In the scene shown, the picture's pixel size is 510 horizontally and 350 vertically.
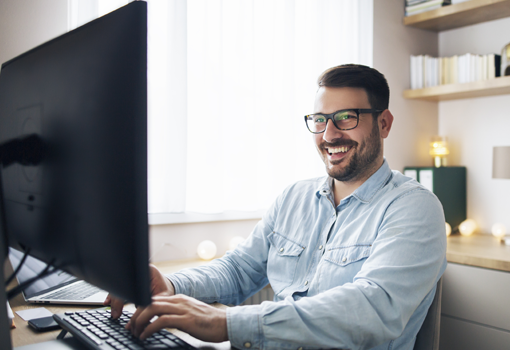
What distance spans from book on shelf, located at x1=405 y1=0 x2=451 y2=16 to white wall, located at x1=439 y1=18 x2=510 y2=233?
341mm

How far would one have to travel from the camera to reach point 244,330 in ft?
2.50

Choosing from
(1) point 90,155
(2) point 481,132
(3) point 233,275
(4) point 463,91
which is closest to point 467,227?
(2) point 481,132

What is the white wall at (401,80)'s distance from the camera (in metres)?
2.80

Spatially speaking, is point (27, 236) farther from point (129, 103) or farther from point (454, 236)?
point (454, 236)

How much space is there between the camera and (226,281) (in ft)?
4.06

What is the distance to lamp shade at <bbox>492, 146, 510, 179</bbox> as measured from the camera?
2246 mm

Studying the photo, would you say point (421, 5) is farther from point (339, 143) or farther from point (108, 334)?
point (108, 334)

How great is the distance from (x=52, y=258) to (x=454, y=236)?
100 inches

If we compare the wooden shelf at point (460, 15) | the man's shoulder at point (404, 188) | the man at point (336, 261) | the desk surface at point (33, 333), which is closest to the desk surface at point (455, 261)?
the desk surface at point (33, 333)

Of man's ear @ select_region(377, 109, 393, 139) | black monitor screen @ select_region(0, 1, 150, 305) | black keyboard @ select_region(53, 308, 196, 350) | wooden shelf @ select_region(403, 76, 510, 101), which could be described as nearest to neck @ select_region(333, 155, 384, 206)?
man's ear @ select_region(377, 109, 393, 139)

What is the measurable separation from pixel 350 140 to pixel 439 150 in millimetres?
1785

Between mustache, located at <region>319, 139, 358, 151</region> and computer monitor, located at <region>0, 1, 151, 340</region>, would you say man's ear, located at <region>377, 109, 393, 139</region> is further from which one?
computer monitor, located at <region>0, 1, 151, 340</region>

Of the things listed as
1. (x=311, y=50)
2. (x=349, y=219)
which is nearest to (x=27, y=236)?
(x=349, y=219)

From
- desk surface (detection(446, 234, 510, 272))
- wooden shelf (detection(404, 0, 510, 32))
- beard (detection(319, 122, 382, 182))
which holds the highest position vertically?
wooden shelf (detection(404, 0, 510, 32))
